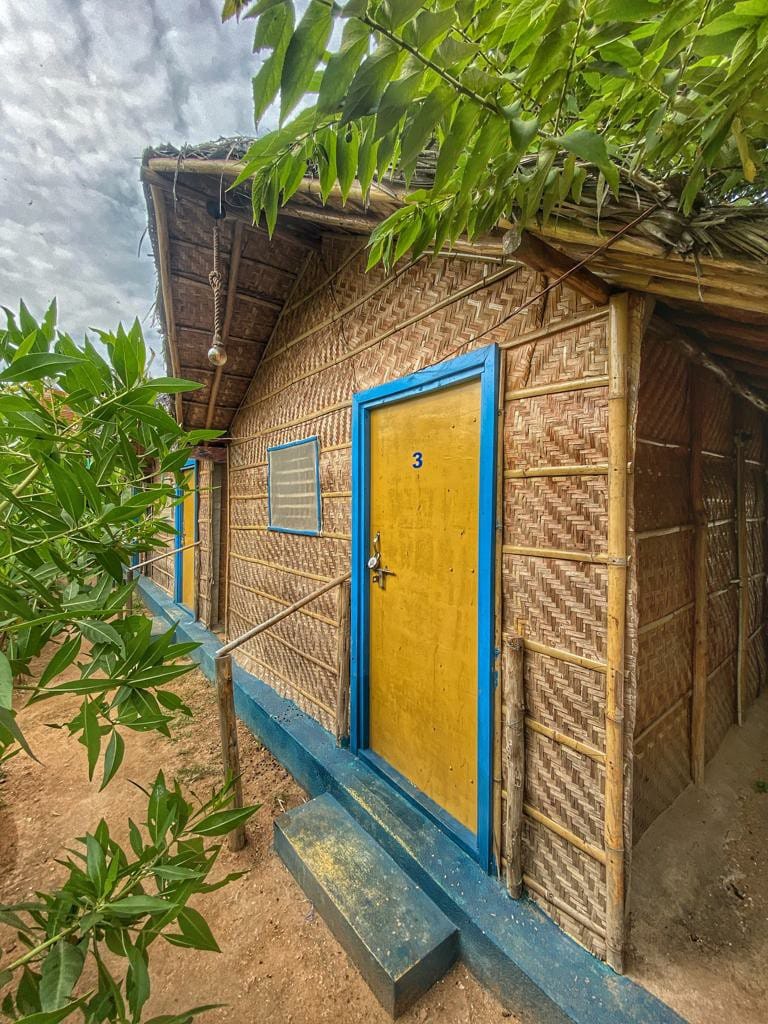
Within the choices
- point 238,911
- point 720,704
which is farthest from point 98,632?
point 720,704

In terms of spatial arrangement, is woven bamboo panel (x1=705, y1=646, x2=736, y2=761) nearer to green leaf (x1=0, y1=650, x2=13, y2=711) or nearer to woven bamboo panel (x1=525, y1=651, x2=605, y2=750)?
woven bamboo panel (x1=525, y1=651, x2=605, y2=750)

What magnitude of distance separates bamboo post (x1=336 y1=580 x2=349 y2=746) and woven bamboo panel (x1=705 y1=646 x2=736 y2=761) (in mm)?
2134

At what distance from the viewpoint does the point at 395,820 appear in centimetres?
196

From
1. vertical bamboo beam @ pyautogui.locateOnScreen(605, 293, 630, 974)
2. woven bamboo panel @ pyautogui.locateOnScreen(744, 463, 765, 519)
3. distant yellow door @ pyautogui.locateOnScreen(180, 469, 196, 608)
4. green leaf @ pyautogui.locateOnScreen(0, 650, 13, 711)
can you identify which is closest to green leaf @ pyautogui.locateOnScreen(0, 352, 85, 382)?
green leaf @ pyautogui.locateOnScreen(0, 650, 13, 711)

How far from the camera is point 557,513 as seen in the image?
1479 millimetres

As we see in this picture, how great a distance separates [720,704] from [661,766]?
0.90 meters

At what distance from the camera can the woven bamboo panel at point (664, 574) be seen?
1.72m

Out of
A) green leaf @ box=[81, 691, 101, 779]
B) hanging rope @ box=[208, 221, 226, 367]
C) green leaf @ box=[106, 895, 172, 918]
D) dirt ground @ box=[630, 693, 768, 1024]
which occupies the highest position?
hanging rope @ box=[208, 221, 226, 367]

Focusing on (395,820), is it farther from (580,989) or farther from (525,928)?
(580,989)

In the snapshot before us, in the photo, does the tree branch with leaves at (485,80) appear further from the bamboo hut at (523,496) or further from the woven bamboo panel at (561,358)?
the woven bamboo panel at (561,358)

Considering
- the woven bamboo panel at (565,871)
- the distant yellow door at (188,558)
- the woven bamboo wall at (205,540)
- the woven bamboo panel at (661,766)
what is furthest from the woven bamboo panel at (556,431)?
the distant yellow door at (188,558)

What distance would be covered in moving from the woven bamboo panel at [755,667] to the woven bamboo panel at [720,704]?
306 mm

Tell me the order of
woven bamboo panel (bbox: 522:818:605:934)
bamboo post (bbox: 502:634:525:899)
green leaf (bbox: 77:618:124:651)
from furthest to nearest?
bamboo post (bbox: 502:634:525:899), woven bamboo panel (bbox: 522:818:605:934), green leaf (bbox: 77:618:124:651)

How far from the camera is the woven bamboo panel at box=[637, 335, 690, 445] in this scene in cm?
165
